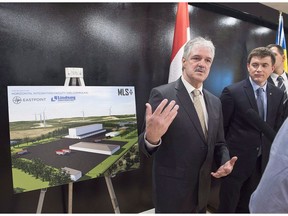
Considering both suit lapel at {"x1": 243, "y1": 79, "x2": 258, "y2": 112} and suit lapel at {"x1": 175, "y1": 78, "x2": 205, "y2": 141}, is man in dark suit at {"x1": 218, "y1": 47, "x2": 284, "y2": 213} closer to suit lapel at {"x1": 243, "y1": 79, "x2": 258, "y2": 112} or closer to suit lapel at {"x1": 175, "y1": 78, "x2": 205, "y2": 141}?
suit lapel at {"x1": 243, "y1": 79, "x2": 258, "y2": 112}

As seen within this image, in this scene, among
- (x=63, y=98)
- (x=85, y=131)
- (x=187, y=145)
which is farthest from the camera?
(x=85, y=131)

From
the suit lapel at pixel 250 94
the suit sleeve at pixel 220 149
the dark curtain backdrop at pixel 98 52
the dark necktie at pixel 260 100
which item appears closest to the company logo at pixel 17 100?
the dark curtain backdrop at pixel 98 52

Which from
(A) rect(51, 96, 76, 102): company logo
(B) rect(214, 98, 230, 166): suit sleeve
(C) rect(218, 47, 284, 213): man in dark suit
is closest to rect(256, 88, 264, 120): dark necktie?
(C) rect(218, 47, 284, 213): man in dark suit

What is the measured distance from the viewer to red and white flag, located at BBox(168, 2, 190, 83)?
2.19m

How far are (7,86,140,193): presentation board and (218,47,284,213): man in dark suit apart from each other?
844 mm

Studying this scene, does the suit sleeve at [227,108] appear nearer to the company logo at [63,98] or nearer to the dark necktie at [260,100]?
the dark necktie at [260,100]

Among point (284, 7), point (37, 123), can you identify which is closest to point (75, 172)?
point (37, 123)

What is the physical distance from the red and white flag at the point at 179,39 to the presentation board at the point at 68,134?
1.69ft

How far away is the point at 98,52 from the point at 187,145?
1338 millimetres

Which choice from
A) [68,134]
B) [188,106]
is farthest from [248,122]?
[68,134]

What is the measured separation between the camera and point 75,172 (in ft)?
5.30

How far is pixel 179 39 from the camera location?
2.23m

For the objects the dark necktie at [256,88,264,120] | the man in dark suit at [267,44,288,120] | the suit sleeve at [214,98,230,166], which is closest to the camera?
the suit sleeve at [214,98,230,166]

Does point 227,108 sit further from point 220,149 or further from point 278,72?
point 278,72
